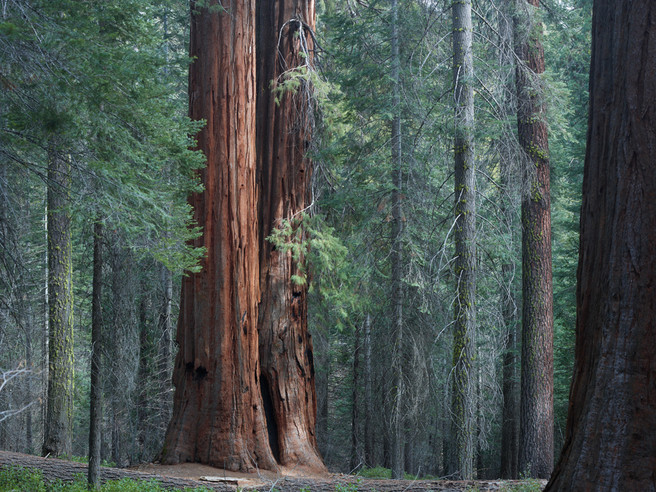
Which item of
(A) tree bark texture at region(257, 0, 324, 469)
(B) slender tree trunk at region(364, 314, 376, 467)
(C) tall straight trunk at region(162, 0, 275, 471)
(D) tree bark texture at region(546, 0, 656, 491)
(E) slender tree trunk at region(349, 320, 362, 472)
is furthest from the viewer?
(E) slender tree trunk at region(349, 320, 362, 472)

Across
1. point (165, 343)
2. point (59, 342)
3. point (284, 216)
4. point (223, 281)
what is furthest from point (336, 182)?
point (165, 343)

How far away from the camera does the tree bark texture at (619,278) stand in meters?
3.05

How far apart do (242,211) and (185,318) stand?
6.08ft

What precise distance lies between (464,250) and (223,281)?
384 cm

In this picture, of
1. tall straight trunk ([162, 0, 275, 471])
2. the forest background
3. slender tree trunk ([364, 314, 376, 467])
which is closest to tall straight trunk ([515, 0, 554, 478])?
the forest background

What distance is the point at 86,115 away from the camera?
5910 mm

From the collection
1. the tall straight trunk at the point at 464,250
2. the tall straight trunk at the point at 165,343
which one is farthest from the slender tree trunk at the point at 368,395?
the tall straight trunk at the point at 464,250

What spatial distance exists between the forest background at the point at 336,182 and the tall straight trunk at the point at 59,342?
0.38m

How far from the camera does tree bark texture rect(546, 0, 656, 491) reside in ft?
10.0

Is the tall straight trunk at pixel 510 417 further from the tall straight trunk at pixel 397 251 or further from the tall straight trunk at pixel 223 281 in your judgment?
the tall straight trunk at pixel 223 281

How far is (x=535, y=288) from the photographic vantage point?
440 inches

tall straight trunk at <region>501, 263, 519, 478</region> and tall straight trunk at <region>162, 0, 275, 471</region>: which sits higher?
tall straight trunk at <region>162, 0, 275, 471</region>

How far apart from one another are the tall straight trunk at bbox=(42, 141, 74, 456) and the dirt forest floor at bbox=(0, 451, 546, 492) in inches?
88.3

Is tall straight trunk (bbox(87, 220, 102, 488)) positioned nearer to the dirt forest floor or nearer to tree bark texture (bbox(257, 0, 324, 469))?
the dirt forest floor
